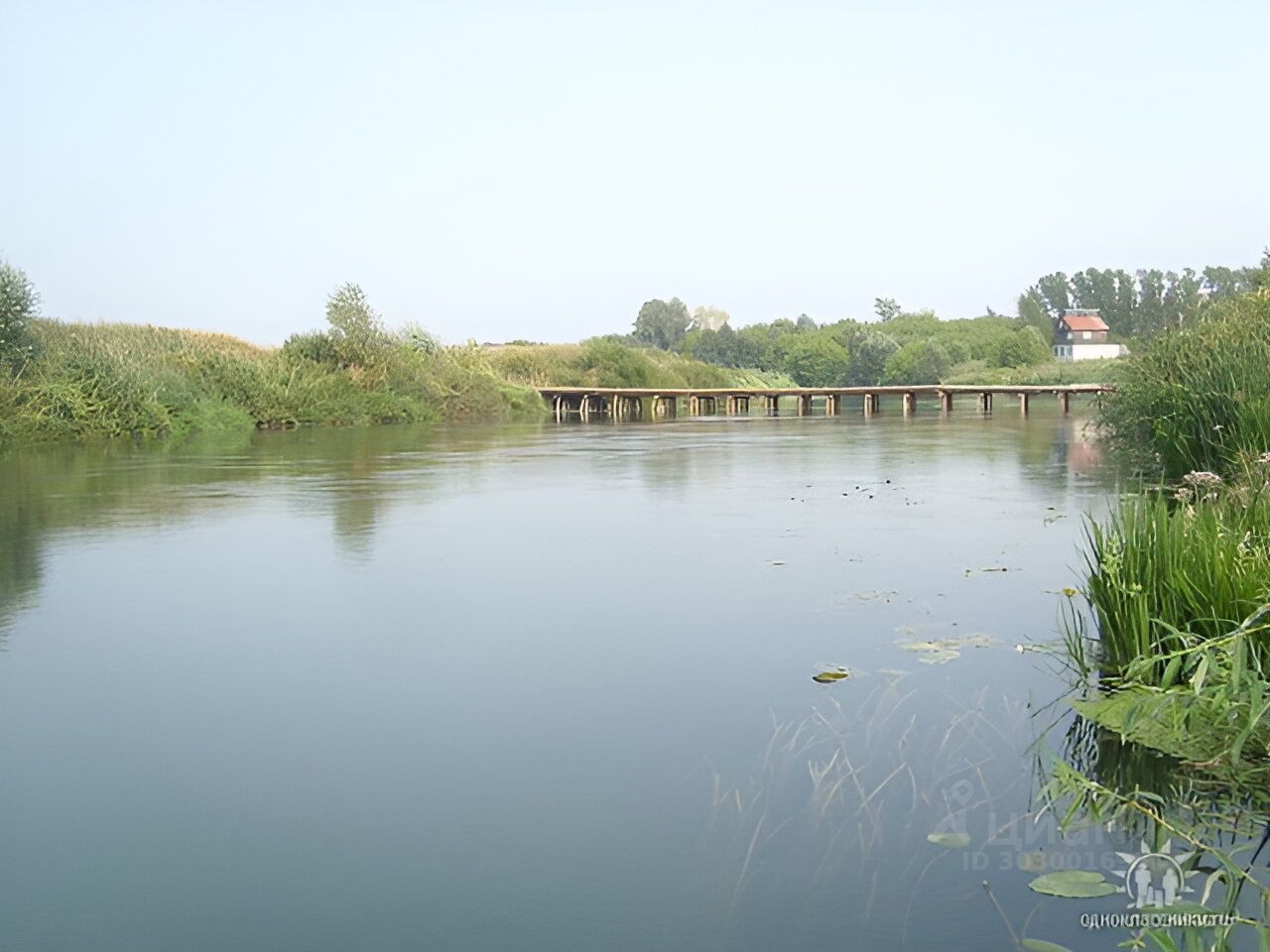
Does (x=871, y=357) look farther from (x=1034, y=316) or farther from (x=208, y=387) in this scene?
(x=208, y=387)

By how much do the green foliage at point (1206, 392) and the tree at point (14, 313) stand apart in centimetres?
2068

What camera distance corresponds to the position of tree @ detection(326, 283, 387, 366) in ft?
128

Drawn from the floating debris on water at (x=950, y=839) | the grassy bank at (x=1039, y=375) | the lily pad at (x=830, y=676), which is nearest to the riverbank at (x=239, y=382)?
the lily pad at (x=830, y=676)

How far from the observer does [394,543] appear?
37.0 ft

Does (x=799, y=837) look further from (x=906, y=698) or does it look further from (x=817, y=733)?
(x=906, y=698)

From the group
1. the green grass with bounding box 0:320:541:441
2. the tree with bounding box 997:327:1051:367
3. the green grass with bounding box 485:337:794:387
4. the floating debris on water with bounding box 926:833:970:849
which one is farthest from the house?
the floating debris on water with bounding box 926:833:970:849

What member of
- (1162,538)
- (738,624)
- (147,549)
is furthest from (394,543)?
(1162,538)

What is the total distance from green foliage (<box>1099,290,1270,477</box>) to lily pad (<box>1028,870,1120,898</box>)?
5.30 metres

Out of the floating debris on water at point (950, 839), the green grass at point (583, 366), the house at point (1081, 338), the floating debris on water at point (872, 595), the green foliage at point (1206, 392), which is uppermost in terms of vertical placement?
the house at point (1081, 338)

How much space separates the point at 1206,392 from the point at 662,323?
10014 cm

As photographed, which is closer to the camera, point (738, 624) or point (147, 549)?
point (738, 624)

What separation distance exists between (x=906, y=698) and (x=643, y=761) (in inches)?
55.3

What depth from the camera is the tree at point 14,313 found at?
26.3m

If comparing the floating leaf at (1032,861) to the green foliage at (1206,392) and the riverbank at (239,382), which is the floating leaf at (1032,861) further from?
the riverbank at (239,382)
